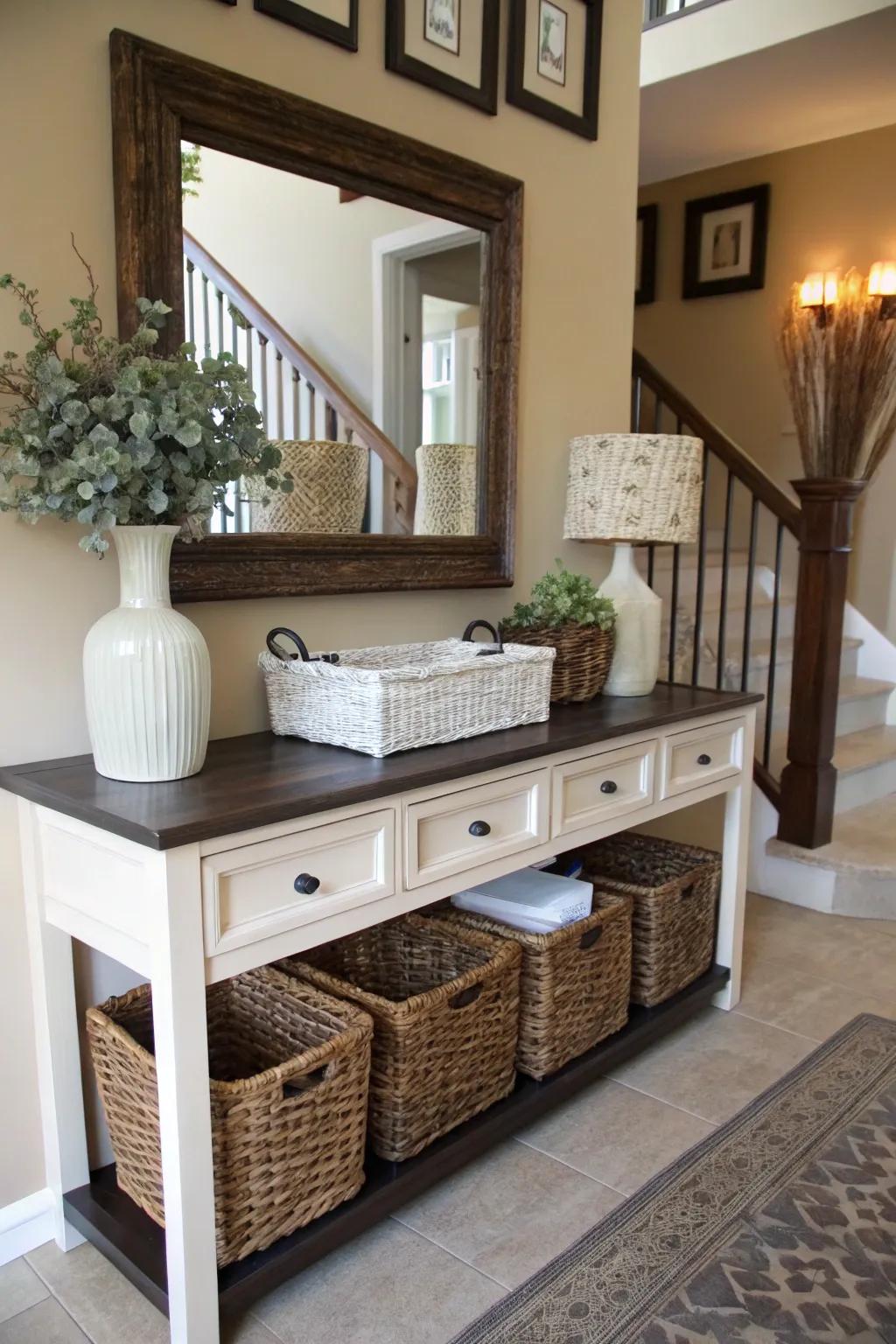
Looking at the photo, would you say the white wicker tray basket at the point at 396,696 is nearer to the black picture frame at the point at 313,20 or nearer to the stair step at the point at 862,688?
the black picture frame at the point at 313,20

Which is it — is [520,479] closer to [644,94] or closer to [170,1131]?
[170,1131]

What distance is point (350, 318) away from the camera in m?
1.95

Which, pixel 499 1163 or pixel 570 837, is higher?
pixel 570 837

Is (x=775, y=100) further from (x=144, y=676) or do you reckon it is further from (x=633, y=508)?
(x=144, y=676)

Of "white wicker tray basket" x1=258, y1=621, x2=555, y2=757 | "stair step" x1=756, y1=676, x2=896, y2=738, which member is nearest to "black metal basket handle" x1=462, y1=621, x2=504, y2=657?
"white wicker tray basket" x1=258, y1=621, x2=555, y2=757

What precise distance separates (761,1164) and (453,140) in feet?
Answer: 7.17

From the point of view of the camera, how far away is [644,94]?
379 centimetres

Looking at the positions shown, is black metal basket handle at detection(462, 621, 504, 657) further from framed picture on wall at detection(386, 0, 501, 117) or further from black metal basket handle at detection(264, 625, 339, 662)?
framed picture on wall at detection(386, 0, 501, 117)

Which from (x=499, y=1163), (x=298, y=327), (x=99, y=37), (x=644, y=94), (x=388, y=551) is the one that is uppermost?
(x=644, y=94)

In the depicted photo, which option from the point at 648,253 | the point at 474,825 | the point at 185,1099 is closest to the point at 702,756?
the point at 474,825

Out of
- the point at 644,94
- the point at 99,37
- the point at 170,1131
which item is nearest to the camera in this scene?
the point at 170,1131

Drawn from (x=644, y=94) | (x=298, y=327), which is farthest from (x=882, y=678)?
(x=298, y=327)

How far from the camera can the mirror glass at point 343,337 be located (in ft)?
5.62

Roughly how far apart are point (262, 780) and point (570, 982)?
2.84 feet
